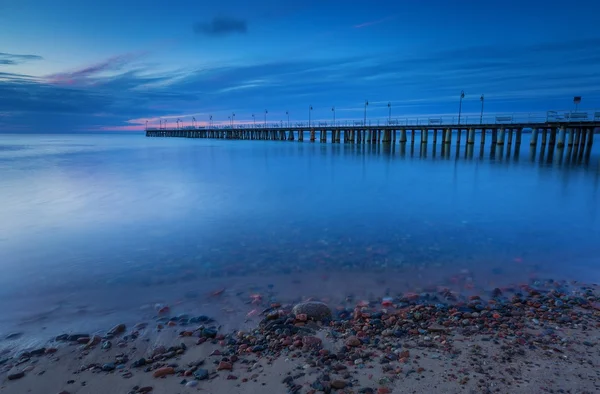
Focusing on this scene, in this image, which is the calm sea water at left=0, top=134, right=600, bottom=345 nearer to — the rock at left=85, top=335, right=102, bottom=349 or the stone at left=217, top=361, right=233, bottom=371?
the rock at left=85, top=335, right=102, bottom=349

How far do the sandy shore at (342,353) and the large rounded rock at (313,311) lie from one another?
22 millimetres

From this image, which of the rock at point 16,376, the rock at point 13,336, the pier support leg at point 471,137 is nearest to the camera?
the rock at point 16,376

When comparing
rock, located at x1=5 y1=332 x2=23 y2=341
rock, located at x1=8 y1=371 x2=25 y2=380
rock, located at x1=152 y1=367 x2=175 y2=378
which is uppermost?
rock, located at x1=152 y1=367 x2=175 y2=378

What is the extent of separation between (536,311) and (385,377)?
276 cm

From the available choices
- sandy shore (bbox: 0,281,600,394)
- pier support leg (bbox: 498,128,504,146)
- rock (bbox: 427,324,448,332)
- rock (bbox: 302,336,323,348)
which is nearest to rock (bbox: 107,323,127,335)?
sandy shore (bbox: 0,281,600,394)

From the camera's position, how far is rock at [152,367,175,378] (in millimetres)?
3563

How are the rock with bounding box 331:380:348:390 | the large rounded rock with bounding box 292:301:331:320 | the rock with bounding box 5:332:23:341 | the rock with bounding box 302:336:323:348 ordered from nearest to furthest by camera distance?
the rock with bounding box 331:380:348:390 → the rock with bounding box 302:336:323:348 → the rock with bounding box 5:332:23:341 → the large rounded rock with bounding box 292:301:331:320

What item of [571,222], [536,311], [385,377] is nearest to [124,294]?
[385,377]

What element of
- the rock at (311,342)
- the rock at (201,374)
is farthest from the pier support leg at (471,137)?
the rock at (201,374)

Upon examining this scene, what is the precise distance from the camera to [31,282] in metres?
6.31

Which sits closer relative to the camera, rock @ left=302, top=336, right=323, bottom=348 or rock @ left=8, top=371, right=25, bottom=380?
rock @ left=8, top=371, right=25, bottom=380

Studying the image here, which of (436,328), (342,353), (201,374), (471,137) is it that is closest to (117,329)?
(201,374)

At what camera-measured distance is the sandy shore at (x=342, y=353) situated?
3307 mm

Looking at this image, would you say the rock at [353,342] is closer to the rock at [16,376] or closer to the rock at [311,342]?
the rock at [311,342]
